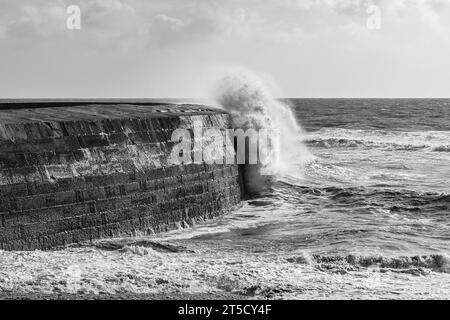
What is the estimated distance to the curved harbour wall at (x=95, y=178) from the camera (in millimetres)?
9297

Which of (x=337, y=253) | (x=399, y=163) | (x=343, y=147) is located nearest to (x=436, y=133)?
(x=343, y=147)

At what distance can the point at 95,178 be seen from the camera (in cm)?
1026

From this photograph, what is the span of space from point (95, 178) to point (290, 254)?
3.09 m

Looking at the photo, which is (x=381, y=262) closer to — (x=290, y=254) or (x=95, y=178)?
(x=290, y=254)

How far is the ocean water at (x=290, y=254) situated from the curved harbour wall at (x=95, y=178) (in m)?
0.35

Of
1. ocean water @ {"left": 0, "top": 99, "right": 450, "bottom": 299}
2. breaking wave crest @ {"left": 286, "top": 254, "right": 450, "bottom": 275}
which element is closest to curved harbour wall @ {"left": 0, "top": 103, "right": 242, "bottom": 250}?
ocean water @ {"left": 0, "top": 99, "right": 450, "bottom": 299}

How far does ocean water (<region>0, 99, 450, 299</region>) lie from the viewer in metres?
7.59

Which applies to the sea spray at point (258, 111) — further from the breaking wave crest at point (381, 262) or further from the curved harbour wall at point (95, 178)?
the breaking wave crest at point (381, 262)

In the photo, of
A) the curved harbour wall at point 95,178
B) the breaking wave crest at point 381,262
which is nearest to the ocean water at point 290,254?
the breaking wave crest at point 381,262

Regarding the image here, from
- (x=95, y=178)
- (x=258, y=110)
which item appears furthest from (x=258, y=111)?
(x=95, y=178)

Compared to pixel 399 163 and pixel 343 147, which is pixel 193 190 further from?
pixel 343 147

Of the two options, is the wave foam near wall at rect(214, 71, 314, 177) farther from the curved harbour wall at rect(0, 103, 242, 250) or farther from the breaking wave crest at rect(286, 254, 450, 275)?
the breaking wave crest at rect(286, 254, 450, 275)
